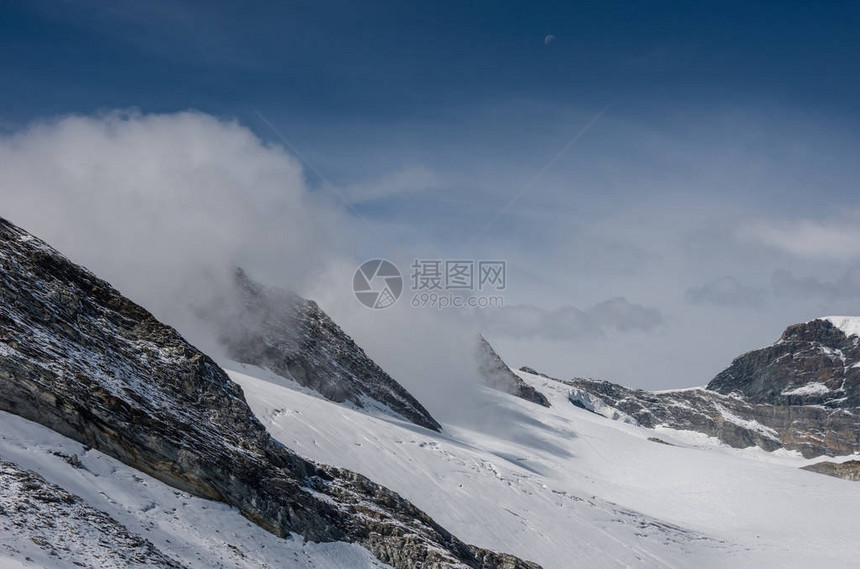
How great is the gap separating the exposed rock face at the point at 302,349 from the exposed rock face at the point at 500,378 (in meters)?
50.7

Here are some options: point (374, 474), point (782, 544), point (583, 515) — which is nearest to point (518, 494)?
point (583, 515)

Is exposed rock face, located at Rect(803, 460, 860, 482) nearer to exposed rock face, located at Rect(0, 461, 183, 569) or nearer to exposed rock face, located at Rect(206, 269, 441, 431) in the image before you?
exposed rock face, located at Rect(206, 269, 441, 431)

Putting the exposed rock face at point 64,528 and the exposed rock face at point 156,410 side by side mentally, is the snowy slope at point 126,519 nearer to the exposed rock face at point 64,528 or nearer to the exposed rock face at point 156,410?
the exposed rock face at point 64,528

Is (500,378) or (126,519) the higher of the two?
(500,378)

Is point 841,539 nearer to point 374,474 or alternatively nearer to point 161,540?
point 374,474

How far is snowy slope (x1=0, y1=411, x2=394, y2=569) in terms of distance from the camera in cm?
1394

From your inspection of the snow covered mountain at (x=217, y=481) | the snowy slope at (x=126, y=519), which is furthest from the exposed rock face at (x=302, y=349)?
the snowy slope at (x=126, y=519)

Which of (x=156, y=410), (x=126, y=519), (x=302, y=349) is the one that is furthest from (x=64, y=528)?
(x=302, y=349)

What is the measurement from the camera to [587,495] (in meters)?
52.8

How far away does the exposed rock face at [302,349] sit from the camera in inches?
2453

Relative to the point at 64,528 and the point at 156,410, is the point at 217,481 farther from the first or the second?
the point at 64,528

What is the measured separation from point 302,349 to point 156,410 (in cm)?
4453

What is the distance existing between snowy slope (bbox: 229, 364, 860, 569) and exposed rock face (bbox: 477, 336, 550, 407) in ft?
136

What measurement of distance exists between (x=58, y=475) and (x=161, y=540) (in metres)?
3.10
